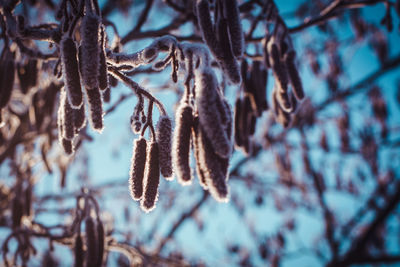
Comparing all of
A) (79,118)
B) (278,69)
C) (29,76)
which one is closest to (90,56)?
(79,118)

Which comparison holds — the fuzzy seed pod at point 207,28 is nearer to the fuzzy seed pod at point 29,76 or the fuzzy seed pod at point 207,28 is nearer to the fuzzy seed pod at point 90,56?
the fuzzy seed pod at point 90,56

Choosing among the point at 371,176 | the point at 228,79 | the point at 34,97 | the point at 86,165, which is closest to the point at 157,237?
the point at 86,165

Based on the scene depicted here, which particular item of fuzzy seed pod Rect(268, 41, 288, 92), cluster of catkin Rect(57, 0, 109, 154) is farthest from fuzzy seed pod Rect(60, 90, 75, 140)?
fuzzy seed pod Rect(268, 41, 288, 92)

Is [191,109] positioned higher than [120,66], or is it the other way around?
[120,66]

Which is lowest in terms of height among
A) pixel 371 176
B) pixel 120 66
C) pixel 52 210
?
pixel 371 176

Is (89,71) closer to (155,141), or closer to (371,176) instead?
(155,141)

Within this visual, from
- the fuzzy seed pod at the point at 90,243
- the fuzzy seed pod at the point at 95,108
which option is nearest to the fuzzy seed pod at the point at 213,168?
the fuzzy seed pod at the point at 95,108
